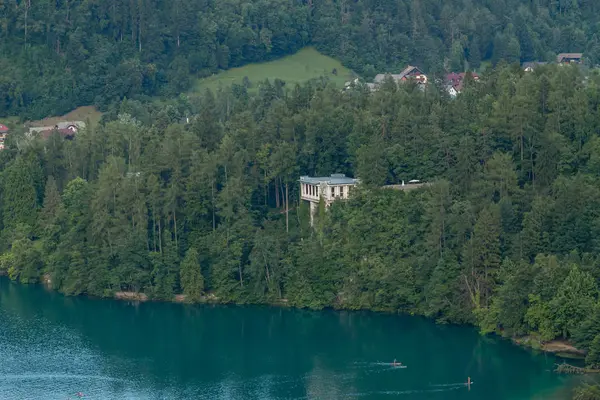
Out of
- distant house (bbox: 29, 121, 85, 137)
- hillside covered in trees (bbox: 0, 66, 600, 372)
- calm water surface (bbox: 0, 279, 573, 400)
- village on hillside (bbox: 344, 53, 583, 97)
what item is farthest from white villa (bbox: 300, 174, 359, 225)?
distant house (bbox: 29, 121, 85, 137)

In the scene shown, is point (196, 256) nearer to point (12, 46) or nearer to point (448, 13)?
point (12, 46)

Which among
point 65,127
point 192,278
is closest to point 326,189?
point 192,278

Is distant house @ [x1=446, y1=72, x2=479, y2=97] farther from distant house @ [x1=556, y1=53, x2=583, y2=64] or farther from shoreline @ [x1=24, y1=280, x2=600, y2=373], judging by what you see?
shoreline @ [x1=24, y1=280, x2=600, y2=373]

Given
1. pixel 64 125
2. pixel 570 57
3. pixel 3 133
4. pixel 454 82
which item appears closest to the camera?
pixel 3 133

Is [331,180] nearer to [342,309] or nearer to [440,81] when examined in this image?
[342,309]

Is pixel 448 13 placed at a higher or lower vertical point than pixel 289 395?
higher

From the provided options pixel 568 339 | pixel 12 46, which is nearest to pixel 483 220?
pixel 568 339

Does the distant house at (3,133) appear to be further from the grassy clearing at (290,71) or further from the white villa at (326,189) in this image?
the white villa at (326,189)
